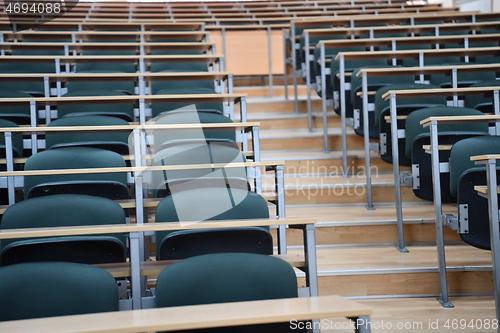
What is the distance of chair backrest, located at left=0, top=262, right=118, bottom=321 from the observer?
35.4 inches

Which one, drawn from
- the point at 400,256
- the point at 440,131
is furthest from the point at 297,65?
the point at 400,256

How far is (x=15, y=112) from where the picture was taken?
7.27 feet

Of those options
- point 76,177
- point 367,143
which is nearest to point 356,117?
point 367,143

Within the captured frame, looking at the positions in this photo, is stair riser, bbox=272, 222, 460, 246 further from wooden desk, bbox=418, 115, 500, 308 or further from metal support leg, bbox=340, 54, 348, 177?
metal support leg, bbox=340, 54, 348, 177

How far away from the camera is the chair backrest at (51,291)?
2.95 ft

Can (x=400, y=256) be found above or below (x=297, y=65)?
below

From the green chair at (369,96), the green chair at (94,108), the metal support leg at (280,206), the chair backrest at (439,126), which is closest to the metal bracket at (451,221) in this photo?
the chair backrest at (439,126)

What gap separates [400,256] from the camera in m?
1.72

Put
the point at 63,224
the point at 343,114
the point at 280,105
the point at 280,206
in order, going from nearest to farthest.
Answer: the point at 63,224 < the point at 280,206 < the point at 343,114 < the point at 280,105

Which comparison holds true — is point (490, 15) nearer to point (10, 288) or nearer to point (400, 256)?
point (400, 256)

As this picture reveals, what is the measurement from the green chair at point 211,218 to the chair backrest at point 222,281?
0.68ft

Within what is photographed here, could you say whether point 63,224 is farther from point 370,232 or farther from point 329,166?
point 329,166

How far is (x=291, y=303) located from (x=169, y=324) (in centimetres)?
19

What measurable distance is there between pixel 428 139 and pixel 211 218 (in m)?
0.90
